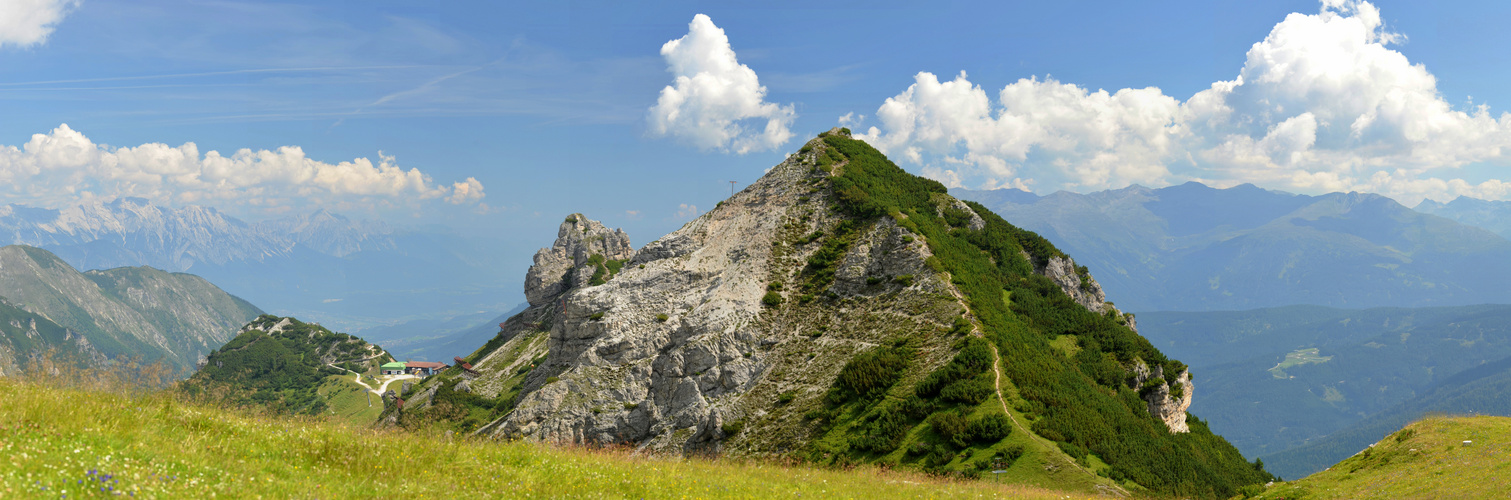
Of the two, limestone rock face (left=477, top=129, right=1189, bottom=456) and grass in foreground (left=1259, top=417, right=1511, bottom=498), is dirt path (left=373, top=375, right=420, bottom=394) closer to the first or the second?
limestone rock face (left=477, top=129, right=1189, bottom=456)

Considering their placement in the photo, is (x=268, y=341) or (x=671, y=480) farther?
(x=268, y=341)

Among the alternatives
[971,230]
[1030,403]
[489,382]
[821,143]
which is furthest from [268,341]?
[1030,403]

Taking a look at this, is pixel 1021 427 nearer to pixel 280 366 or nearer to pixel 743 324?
pixel 743 324

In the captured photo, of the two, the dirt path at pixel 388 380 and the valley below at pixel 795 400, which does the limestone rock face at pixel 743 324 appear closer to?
the valley below at pixel 795 400

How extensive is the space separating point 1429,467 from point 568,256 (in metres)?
134

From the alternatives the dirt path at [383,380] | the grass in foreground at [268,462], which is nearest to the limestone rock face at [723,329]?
the grass in foreground at [268,462]

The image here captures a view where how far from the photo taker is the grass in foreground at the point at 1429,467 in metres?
18.9

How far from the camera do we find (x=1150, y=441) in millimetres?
32594

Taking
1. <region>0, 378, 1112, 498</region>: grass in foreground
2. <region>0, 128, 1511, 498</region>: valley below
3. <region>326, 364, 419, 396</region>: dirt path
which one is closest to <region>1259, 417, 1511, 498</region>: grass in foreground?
<region>0, 128, 1511, 498</region>: valley below

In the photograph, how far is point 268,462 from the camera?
39.8ft

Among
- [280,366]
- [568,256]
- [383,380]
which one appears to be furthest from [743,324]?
[280,366]

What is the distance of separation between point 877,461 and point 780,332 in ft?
66.0

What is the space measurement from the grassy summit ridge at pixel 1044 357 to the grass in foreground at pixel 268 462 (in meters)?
15.8

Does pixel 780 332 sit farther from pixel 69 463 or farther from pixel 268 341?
pixel 268 341
